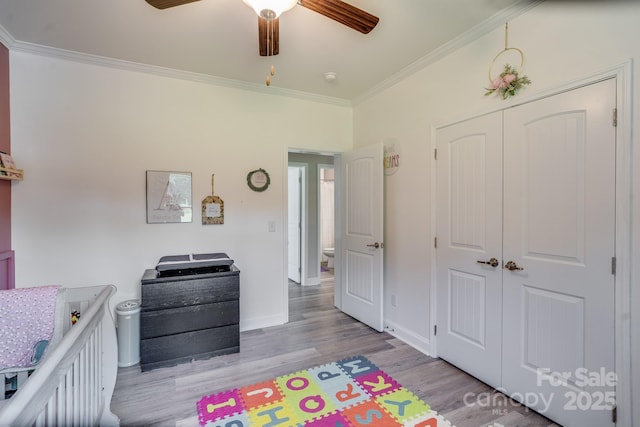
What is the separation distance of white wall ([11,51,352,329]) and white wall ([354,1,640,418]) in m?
1.17

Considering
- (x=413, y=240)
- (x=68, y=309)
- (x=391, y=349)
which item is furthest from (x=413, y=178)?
(x=68, y=309)

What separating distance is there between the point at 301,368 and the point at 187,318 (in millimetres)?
1044

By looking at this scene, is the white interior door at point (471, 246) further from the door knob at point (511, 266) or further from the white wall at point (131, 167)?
the white wall at point (131, 167)

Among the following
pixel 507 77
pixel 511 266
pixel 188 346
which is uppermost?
pixel 507 77

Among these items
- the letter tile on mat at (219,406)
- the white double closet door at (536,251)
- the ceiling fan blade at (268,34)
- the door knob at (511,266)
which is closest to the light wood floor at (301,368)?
the letter tile on mat at (219,406)

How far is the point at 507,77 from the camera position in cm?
204

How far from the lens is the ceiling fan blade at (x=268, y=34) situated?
1.61 m

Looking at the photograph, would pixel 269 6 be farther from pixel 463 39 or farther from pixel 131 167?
pixel 131 167

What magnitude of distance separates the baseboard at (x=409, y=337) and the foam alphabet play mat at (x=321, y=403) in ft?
1.82

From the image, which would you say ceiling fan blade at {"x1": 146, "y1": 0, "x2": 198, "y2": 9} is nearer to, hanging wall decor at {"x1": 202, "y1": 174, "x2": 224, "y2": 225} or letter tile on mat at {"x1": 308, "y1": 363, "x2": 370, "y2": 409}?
hanging wall decor at {"x1": 202, "y1": 174, "x2": 224, "y2": 225}

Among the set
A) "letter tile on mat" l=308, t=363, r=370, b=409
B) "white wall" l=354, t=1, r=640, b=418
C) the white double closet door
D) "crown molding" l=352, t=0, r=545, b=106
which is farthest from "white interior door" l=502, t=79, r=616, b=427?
"letter tile on mat" l=308, t=363, r=370, b=409

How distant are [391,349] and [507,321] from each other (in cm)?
108

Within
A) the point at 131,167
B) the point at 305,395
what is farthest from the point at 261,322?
the point at 131,167

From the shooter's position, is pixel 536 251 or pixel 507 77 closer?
pixel 536 251
